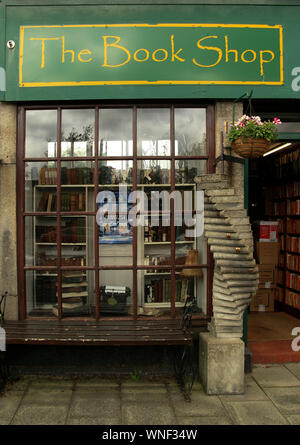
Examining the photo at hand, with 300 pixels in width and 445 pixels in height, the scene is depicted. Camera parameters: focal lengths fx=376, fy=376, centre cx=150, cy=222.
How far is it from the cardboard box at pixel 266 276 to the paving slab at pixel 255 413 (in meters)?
3.71

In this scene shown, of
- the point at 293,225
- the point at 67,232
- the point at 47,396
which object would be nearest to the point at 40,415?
the point at 47,396

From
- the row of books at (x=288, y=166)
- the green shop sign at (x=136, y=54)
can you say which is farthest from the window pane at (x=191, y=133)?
the row of books at (x=288, y=166)

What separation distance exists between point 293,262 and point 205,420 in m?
4.65

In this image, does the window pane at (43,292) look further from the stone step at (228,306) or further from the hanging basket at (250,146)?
the hanging basket at (250,146)

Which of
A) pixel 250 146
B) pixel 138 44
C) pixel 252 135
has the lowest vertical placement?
pixel 250 146

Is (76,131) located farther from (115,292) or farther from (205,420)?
(205,420)

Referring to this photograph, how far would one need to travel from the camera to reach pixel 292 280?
7.75 meters

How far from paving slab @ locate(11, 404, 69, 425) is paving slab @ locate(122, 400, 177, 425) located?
673 mm

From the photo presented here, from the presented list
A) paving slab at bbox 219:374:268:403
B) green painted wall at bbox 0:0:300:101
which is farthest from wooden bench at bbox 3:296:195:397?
green painted wall at bbox 0:0:300:101

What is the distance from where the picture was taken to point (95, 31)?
199 inches

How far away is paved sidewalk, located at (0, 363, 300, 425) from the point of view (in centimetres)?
397

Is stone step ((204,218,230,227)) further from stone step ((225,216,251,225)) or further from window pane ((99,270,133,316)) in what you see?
window pane ((99,270,133,316))

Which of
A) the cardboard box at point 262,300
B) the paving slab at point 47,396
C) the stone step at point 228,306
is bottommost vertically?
the paving slab at point 47,396

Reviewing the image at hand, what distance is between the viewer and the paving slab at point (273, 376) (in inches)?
190
